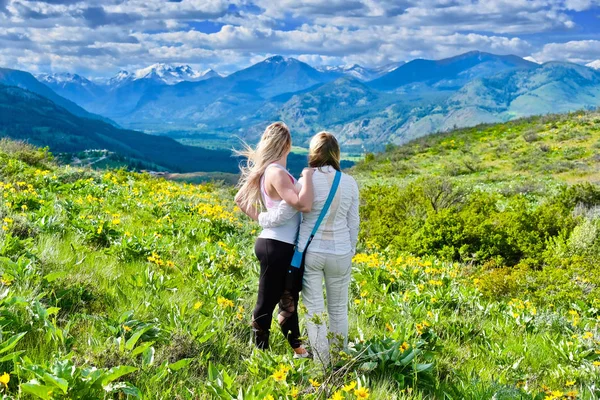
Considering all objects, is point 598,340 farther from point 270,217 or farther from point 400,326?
point 270,217

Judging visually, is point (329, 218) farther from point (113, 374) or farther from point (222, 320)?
point (113, 374)

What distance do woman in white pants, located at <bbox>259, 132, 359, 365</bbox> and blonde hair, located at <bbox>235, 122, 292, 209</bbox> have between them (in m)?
0.26

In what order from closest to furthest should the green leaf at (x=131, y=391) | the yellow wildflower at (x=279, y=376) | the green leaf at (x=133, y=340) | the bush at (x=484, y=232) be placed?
the green leaf at (x=131, y=391)
the yellow wildflower at (x=279, y=376)
the green leaf at (x=133, y=340)
the bush at (x=484, y=232)

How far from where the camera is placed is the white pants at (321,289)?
378cm

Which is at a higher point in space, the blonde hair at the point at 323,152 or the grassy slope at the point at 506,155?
the blonde hair at the point at 323,152

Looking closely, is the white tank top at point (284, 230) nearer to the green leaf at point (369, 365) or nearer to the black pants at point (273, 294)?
the black pants at point (273, 294)

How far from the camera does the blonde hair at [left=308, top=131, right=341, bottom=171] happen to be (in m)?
3.85

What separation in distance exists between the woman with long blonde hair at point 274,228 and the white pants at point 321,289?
0.17 meters

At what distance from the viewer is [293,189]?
3807mm

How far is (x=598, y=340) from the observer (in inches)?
190

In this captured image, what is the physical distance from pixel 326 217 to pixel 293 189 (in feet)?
1.15

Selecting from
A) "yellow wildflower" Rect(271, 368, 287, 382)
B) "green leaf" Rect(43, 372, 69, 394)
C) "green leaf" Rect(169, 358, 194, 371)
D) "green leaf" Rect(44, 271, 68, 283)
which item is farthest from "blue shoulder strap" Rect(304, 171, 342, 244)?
"green leaf" Rect(44, 271, 68, 283)

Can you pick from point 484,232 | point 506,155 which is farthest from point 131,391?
point 506,155

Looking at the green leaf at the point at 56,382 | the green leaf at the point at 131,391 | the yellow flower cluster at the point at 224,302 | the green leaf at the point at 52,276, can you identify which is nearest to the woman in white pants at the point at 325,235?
the yellow flower cluster at the point at 224,302
